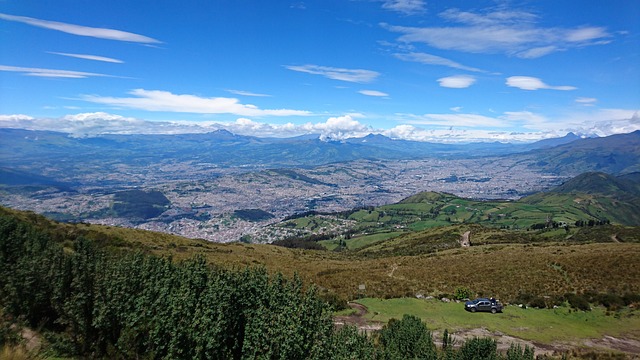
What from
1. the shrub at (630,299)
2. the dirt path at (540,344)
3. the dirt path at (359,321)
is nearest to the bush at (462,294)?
the dirt path at (540,344)

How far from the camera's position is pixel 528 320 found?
27.1 m

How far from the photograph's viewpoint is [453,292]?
114 ft

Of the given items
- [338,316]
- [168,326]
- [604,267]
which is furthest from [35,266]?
[604,267]

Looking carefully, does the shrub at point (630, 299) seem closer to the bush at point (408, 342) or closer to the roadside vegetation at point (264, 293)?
the roadside vegetation at point (264, 293)

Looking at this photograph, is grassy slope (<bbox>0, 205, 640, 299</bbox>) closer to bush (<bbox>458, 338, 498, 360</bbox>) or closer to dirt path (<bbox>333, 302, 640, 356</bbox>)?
dirt path (<bbox>333, 302, 640, 356</bbox>)

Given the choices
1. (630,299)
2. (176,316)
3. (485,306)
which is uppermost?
(176,316)

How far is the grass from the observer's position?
24.9m

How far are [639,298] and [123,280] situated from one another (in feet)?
128

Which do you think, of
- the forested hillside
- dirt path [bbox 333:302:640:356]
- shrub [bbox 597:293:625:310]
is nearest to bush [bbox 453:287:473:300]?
dirt path [bbox 333:302:640:356]

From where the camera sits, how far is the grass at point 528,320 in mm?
24922

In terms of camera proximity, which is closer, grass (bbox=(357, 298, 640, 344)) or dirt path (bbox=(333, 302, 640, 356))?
dirt path (bbox=(333, 302, 640, 356))

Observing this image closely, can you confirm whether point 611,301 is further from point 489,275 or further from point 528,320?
point 489,275

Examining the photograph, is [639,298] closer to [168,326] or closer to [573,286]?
[573,286]

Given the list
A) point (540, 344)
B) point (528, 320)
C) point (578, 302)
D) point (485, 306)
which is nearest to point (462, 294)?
point (485, 306)
